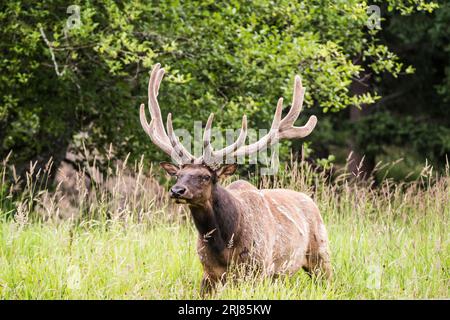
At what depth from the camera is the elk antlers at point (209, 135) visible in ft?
19.9

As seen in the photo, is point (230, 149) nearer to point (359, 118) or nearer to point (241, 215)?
point (241, 215)

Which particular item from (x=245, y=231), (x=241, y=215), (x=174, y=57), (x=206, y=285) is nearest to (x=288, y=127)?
(x=241, y=215)

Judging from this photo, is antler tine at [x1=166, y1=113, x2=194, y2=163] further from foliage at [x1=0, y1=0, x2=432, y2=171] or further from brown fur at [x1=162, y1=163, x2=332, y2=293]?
foliage at [x1=0, y1=0, x2=432, y2=171]

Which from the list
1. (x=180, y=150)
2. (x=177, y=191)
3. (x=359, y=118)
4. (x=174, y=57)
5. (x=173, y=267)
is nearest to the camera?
(x=177, y=191)

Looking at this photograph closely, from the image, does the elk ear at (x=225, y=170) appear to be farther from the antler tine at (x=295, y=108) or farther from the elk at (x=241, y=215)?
the antler tine at (x=295, y=108)

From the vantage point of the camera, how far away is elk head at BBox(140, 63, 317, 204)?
5738 millimetres

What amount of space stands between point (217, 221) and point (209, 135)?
2.15 ft

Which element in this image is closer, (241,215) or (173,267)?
(241,215)

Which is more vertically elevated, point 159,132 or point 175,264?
point 159,132

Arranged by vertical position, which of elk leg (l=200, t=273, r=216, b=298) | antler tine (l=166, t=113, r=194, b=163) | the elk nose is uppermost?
antler tine (l=166, t=113, r=194, b=163)

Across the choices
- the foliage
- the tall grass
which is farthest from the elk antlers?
the foliage

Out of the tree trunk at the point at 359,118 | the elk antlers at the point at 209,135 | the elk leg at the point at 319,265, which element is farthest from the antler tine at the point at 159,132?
the tree trunk at the point at 359,118

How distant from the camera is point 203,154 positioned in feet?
19.9
